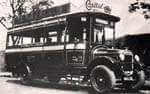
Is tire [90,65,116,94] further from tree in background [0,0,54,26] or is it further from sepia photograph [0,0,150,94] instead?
tree in background [0,0,54,26]

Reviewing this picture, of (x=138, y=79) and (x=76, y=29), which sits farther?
(x=76, y=29)

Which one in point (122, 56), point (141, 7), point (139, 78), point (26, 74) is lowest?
point (26, 74)

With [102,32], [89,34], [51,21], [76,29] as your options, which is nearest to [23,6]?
[51,21]

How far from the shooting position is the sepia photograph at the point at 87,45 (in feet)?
22.5

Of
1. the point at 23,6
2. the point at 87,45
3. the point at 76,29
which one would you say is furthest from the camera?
the point at 23,6

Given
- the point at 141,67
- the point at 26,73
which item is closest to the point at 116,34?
the point at 141,67

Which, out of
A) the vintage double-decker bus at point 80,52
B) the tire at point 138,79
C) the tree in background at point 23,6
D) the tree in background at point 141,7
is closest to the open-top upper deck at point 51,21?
the vintage double-decker bus at point 80,52

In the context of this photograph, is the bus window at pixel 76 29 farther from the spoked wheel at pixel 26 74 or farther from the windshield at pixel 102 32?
the spoked wheel at pixel 26 74

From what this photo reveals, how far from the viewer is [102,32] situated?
298 inches

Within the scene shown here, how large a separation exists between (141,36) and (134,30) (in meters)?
0.51

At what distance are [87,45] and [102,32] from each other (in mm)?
415

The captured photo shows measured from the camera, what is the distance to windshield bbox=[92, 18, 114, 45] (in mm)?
7559

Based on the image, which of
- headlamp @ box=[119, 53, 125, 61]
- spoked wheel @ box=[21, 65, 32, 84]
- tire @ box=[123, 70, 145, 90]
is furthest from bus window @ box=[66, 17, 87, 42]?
spoked wheel @ box=[21, 65, 32, 84]

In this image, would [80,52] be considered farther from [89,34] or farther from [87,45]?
[89,34]
